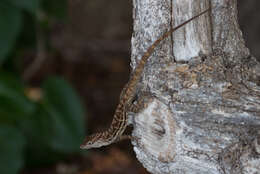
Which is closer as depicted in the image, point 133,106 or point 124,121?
point 133,106

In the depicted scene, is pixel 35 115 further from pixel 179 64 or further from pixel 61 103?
pixel 179 64

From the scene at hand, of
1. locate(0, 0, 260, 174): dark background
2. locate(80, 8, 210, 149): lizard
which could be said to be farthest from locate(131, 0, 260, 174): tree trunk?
locate(0, 0, 260, 174): dark background

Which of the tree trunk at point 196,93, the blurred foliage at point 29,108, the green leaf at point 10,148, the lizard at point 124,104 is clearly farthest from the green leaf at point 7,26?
the tree trunk at point 196,93

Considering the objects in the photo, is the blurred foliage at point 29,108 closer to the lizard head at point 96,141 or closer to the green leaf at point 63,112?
the green leaf at point 63,112

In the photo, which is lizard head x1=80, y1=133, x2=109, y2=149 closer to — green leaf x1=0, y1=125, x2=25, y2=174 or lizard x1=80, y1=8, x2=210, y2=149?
lizard x1=80, y1=8, x2=210, y2=149

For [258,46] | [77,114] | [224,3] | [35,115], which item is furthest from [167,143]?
[258,46]

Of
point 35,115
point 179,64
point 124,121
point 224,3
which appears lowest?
point 35,115
